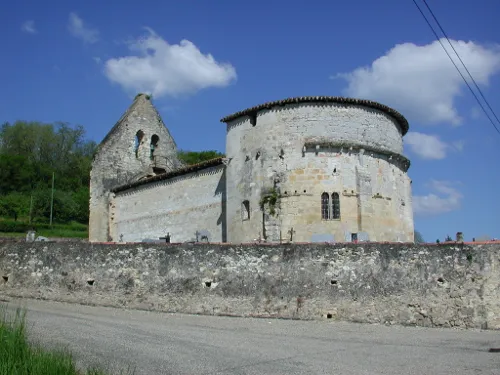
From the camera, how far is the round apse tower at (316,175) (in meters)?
23.2

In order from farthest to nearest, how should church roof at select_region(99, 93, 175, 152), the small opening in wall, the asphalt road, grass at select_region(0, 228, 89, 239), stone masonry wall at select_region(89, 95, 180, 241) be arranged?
grass at select_region(0, 228, 89, 239)
church roof at select_region(99, 93, 175, 152)
stone masonry wall at select_region(89, 95, 180, 241)
the small opening in wall
the asphalt road

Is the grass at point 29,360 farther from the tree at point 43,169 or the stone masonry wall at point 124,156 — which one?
the tree at point 43,169

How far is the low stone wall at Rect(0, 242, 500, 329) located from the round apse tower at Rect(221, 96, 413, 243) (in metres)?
6.67

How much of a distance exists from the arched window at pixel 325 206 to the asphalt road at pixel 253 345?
8.19 m

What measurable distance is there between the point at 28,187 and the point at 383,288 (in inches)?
2416

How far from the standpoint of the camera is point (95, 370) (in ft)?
27.7

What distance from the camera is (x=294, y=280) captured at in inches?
641

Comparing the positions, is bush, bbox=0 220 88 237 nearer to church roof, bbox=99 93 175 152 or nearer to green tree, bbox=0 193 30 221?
green tree, bbox=0 193 30 221

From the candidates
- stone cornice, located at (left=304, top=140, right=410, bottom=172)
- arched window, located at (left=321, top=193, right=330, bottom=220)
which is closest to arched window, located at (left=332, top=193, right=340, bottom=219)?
arched window, located at (left=321, top=193, right=330, bottom=220)

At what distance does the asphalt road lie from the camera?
1002 cm

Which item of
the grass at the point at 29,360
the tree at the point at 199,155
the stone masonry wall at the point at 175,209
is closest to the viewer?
the grass at the point at 29,360

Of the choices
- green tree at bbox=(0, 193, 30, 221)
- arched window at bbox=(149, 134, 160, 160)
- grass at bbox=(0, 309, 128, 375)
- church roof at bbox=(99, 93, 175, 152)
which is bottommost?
grass at bbox=(0, 309, 128, 375)

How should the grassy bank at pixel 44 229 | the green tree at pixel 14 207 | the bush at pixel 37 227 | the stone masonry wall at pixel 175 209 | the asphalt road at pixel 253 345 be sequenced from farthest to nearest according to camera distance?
the green tree at pixel 14 207
the bush at pixel 37 227
the grassy bank at pixel 44 229
the stone masonry wall at pixel 175 209
the asphalt road at pixel 253 345

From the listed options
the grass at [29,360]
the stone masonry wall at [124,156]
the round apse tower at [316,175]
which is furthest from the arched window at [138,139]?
the grass at [29,360]
